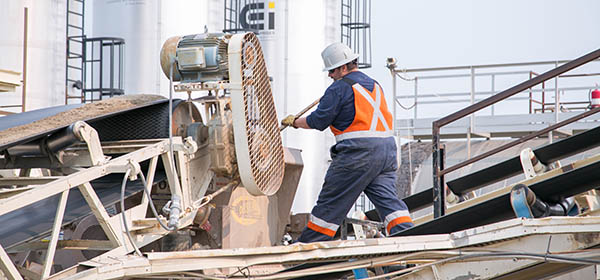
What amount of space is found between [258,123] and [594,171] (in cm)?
211

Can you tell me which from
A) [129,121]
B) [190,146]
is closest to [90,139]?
[190,146]

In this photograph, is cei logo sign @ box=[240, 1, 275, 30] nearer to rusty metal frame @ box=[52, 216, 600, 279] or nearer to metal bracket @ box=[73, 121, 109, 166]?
metal bracket @ box=[73, 121, 109, 166]

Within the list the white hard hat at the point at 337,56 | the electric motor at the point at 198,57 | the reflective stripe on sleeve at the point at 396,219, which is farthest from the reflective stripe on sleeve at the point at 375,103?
the electric motor at the point at 198,57

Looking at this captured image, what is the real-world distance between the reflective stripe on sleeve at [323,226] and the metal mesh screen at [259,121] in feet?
1.30

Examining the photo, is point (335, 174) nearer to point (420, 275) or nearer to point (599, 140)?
point (420, 275)

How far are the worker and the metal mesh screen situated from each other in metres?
0.28

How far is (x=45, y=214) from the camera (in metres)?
4.71

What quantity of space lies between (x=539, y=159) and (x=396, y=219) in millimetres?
2076

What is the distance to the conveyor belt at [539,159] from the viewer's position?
20.4 feet

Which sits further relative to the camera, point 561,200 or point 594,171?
point 561,200

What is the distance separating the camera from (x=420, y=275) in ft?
14.3

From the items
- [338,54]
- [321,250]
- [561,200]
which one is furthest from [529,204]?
[338,54]

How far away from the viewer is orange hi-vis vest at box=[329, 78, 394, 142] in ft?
17.3

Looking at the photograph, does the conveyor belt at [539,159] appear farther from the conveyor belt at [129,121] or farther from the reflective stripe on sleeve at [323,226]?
the conveyor belt at [129,121]
